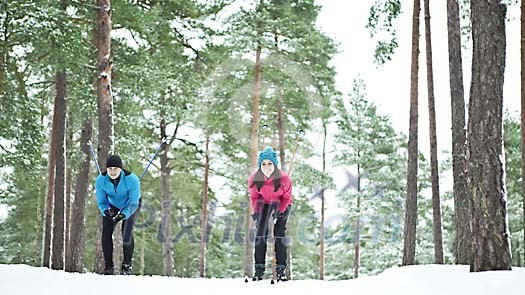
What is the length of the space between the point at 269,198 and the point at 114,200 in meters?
1.92

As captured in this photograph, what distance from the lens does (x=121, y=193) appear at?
7.89 metres

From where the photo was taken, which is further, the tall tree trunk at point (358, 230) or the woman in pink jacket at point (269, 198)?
the tall tree trunk at point (358, 230)

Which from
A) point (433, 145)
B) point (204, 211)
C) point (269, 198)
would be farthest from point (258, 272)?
point (204, 211)

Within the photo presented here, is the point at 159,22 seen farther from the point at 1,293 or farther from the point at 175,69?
the point at 1,293

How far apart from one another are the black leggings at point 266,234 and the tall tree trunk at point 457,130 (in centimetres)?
423

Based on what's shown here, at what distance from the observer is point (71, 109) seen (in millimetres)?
17016

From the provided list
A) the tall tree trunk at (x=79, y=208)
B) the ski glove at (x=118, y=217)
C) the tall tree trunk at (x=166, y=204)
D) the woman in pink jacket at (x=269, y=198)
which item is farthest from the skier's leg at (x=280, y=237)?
the tall tree trunk at (x=166, y=204)

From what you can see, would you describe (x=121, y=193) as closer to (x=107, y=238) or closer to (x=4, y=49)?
(x=107, y=238)

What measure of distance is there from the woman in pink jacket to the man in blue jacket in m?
1.53

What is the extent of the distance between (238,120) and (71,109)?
6219 mm

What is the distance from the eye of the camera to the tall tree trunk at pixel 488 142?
600 centimetres

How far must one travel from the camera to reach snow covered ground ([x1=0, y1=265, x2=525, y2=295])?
495 cm

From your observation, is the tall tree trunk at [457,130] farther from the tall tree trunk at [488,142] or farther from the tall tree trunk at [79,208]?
the tall tree trunk at [79,208]

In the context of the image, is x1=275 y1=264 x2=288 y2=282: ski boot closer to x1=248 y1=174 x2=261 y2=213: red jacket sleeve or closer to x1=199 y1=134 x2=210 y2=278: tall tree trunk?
x1=248 y1=174 x2=261 y2=213: red jacket sleeve
